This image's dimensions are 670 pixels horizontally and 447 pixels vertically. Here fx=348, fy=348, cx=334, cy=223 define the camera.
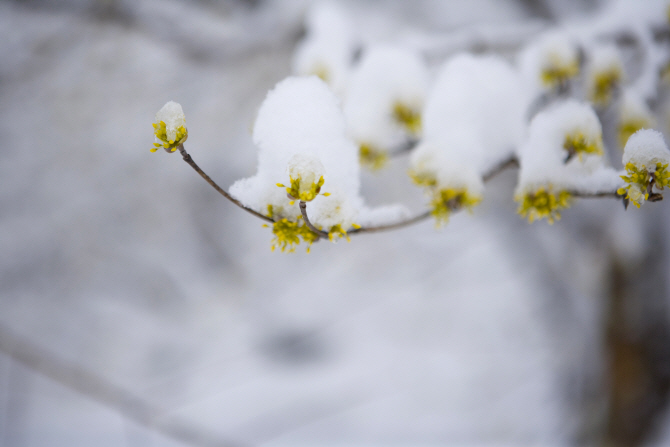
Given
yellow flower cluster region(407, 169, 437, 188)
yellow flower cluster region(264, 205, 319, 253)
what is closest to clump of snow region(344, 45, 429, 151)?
yellow flower cluster region(407, 169, 437, 188)

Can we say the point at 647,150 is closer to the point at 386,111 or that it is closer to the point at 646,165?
the point at 646,165

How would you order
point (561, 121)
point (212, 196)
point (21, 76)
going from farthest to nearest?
point (212, 196) < point (21, 76) < point (561, 121)

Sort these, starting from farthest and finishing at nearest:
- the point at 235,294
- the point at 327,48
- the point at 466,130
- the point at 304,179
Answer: the point at 235,294, the point at 327,48, the point at 466,130, the point at 304,179

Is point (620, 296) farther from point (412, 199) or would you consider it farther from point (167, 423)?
point (167, 423)

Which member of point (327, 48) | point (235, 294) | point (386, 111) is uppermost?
point (327, 48)

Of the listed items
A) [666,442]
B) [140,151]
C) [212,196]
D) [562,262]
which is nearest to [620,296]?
[562,262]

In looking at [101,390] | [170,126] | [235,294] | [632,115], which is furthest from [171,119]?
[101,390]

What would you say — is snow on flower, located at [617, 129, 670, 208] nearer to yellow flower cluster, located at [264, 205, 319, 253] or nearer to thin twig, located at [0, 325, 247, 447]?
yellow flower cluster, located at [264, 205, 319, 253]
